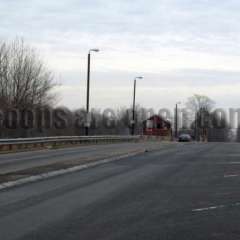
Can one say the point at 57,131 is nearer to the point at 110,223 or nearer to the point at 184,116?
the point at 110,223

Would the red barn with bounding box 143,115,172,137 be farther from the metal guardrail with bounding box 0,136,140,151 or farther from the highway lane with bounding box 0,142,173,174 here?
the highway lane with bounding box 0,142,173,174

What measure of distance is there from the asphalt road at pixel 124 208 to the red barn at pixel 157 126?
274 ft

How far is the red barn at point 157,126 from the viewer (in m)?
107

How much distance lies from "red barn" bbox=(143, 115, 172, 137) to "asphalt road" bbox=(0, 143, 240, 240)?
83470mm

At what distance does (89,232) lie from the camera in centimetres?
1005

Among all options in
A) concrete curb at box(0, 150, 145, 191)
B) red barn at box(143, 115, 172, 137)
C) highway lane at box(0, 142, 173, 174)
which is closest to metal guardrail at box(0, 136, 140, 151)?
highway lane at box(0, 142, 173, 174)

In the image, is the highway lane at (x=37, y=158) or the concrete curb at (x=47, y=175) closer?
the concrete curb at (x=47, y=175)

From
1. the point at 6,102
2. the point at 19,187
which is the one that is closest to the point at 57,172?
the point at 19,187

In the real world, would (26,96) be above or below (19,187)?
above

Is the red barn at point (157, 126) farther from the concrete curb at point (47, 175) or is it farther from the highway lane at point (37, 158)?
the concrete curb at point (47, 175)

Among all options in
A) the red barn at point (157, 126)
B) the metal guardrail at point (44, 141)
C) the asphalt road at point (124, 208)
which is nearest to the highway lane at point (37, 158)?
the metal guardrail at point (44, 141)

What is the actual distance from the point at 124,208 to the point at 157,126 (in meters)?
105

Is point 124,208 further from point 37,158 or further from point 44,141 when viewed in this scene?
point 44,141

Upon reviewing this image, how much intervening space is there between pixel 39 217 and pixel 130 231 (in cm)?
228
